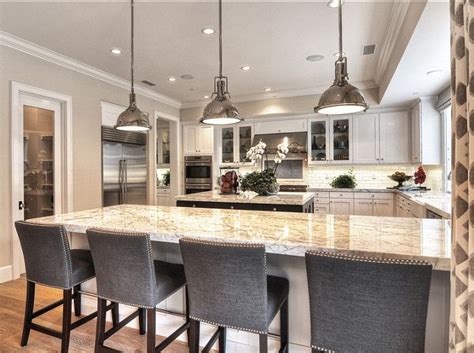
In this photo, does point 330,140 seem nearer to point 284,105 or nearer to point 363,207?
point 284,105

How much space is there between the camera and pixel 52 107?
3959mm

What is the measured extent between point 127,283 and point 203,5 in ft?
8.29

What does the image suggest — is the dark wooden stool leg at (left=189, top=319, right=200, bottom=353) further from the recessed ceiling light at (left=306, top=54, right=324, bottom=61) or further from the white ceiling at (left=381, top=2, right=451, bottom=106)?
the recessed ceiling light at (left=306, top=54, right=324, bottom=61)

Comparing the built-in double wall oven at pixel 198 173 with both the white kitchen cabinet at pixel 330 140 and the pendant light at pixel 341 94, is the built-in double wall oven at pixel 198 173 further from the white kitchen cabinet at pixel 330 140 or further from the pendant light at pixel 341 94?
the pendant light at pixel 341 94

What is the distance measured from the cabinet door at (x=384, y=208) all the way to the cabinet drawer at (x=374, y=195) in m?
0.07

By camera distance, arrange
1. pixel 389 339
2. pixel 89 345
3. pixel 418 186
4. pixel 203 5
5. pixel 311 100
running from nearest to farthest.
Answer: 1. pixel 389 339
2. pixel 89 345
3. pixel 203 5
4. pixel 418 186
5. pixel 311 100

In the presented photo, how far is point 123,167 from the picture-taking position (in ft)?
16.6

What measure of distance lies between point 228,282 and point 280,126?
5.20m

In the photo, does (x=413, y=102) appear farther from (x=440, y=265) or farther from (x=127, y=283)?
(x=127, y=283)

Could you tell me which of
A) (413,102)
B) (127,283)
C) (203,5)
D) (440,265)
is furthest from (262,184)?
(413,102)

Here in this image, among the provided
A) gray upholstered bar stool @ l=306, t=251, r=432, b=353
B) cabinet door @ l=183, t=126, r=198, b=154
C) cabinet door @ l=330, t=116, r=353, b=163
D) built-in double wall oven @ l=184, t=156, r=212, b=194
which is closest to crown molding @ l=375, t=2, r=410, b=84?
cabinet door @ l=330, t=116, r=353, b=163

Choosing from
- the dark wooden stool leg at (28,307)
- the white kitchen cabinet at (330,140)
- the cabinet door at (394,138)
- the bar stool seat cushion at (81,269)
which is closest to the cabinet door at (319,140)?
the white kitchen cabinet at (330,140)

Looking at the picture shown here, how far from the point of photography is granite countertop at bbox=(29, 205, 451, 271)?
133cm

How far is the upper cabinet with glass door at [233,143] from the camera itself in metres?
6.51
